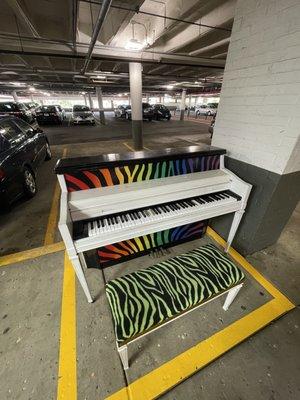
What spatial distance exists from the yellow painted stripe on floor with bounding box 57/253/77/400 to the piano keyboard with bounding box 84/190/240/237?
0.96 metres

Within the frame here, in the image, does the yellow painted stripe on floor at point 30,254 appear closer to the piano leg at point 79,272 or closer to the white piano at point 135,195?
the white piano at point 135,195

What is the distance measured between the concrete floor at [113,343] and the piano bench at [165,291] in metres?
0.29

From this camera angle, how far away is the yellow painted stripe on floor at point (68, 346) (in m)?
1.38

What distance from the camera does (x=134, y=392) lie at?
53.1 inches

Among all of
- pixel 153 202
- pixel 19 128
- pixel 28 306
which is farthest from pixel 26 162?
pixel 153 202

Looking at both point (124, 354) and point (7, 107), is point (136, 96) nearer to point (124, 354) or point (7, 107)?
point (7, 107)

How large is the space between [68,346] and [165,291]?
105 centimetres

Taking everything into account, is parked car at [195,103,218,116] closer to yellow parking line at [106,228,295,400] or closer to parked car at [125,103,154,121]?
parked car at [125,103,154,121]

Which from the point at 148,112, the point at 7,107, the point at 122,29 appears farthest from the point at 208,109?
the point at 122,29

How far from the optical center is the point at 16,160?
11.2 ft

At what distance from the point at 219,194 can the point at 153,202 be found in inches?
34.3

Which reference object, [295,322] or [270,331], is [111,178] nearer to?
[270,331]

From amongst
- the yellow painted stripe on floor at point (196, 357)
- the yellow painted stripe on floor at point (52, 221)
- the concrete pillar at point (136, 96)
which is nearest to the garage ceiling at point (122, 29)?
the concrete pillar at point (136, 96)

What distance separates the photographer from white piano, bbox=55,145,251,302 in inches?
63.2
